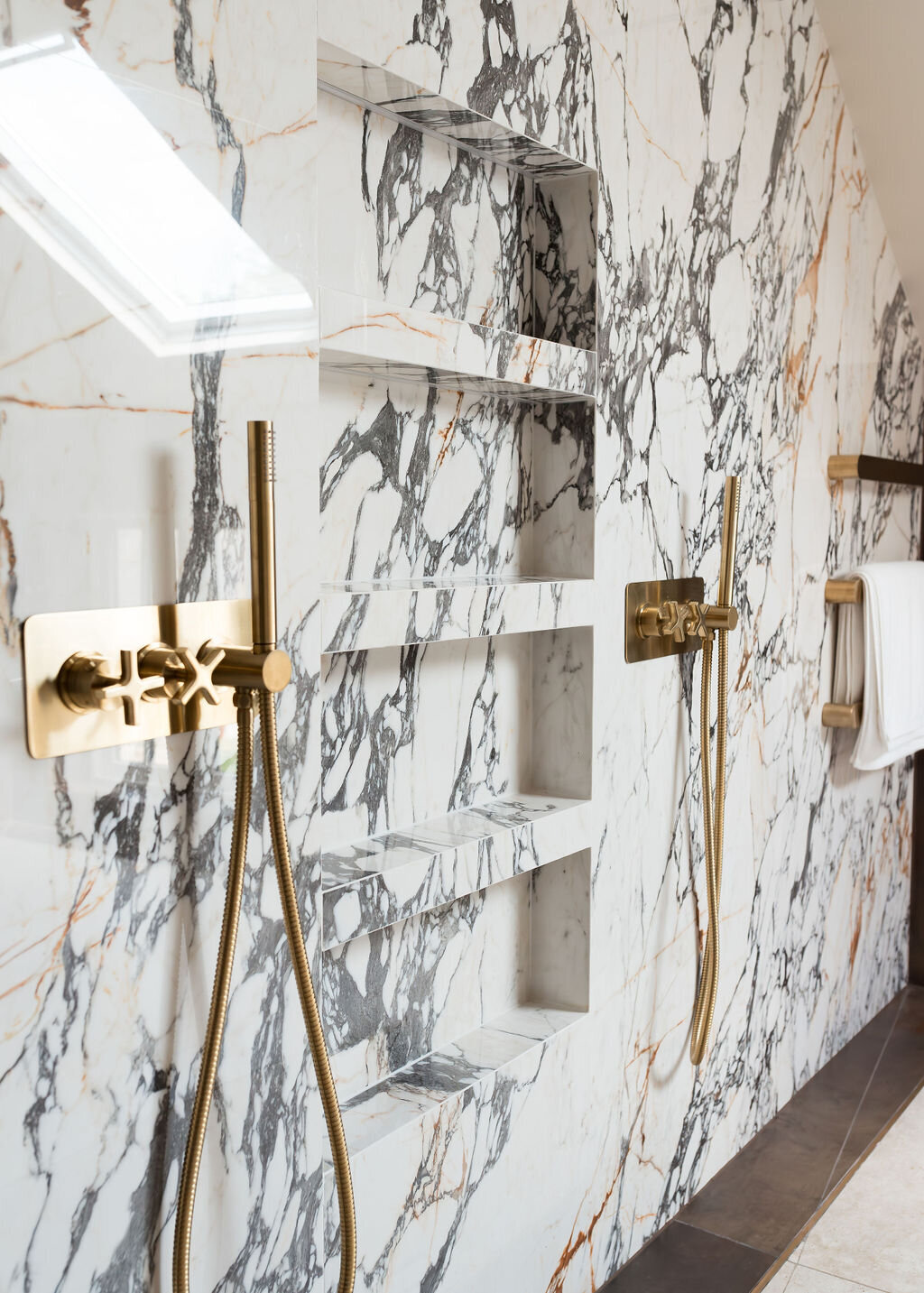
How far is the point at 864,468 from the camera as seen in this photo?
199cm

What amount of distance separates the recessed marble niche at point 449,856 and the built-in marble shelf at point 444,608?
0.07 meters

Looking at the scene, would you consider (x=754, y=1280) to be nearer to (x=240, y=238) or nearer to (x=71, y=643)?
(x=71, y=643)

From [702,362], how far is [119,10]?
3.24ft

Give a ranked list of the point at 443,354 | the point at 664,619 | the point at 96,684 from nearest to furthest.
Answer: the point at 96,684 < the point at 443,354 < the point at 664,619

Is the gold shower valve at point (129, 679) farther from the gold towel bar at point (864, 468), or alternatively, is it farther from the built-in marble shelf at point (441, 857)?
the gold towel bar at point (864, 468)

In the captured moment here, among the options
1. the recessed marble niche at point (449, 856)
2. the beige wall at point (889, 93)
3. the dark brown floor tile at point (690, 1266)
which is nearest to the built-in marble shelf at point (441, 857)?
the recessed marble niche at point (449, 856)

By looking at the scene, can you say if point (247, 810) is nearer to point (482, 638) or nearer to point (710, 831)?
point (482, 638)


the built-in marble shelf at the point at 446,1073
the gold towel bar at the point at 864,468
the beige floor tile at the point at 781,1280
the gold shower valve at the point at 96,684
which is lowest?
the beige floor tile at the point at 781,1280

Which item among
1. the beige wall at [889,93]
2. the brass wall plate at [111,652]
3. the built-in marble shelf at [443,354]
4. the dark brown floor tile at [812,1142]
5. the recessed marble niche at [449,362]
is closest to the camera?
the brass wall plate at [111,652]

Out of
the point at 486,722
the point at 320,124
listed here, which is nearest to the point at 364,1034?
the point at 486,722

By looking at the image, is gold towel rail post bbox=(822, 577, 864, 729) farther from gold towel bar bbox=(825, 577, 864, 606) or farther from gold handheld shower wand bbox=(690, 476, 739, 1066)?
gold handheld shower wand bbox=(690, 476, 739, 1066)

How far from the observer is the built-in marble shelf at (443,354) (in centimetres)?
100

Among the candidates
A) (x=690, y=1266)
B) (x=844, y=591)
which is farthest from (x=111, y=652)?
(x=844, y=591)

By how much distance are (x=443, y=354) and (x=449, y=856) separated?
51 centimetres
